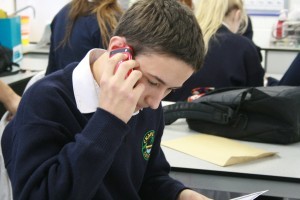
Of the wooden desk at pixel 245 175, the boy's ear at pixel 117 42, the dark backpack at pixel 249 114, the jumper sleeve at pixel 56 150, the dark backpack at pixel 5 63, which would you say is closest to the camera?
the jumper sleeve at pixel 56 150

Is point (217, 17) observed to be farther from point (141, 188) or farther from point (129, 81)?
point (129, 81)

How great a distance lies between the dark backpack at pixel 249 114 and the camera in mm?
1614

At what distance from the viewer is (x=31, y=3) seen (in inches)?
181

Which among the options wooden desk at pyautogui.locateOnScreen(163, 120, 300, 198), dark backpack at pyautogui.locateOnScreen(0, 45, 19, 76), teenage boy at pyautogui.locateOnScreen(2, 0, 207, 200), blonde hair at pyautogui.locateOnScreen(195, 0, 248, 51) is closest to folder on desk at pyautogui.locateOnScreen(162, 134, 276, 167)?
wooden desk at pyautogui.locateOnScreen(163, 120, 300, 198)

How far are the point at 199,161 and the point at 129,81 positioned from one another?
62 cm

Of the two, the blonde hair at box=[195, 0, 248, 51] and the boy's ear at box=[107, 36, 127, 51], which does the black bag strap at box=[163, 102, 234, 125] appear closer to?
the blonde hair at box=[195, 0, 248, 51]

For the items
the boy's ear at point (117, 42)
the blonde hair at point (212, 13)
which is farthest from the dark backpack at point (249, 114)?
the boy's ear at point (117, 42)

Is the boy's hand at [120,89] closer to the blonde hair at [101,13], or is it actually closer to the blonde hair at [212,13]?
the blonde hair at [101,13]

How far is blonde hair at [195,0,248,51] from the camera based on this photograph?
92.1 inches

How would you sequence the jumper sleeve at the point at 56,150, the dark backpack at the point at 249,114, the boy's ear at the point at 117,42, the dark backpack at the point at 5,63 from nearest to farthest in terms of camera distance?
the jumper sleeve at the point at 56,150 → the boy's ear at the point at 117,42 → the dark backpack at the point at 249,114 → the dark backpack at the point at 5,63

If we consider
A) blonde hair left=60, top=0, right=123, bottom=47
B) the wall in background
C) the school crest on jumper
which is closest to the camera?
the school crest on jumper

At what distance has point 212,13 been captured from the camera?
2422mm

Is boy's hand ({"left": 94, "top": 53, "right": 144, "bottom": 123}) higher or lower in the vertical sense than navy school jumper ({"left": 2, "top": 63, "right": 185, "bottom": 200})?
higher

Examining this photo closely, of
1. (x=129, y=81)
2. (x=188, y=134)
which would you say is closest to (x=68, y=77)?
(x=129, y=81)
